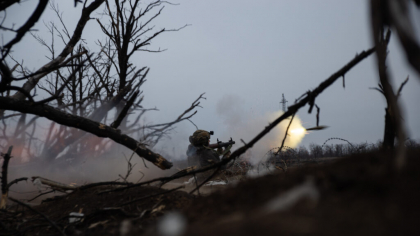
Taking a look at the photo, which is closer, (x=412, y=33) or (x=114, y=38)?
(x=412, y=33)

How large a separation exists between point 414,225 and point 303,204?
1.33 ft

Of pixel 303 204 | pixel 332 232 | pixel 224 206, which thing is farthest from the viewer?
pixel 224 206

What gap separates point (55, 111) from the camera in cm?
400

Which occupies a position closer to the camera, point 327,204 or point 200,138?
point 327,204

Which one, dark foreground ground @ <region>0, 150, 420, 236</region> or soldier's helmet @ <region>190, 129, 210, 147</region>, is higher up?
soldier's helmet @ <region>190, 129, 210, 147</region>

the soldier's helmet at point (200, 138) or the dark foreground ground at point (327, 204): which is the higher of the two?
the soldier's helmet at point (200, 138)

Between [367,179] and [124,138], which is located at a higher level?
[124,138]

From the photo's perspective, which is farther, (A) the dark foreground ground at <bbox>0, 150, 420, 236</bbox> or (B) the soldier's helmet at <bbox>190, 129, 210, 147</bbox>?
(B) the soldier's helmet at <bbox>190, 129, 210, 147</bbox>

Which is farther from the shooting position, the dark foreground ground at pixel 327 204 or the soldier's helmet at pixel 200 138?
the soldier's helmet at pixel 200 138

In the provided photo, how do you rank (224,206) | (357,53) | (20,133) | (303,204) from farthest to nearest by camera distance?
(20,133) → (357,53) → (224,206) → (303,204)

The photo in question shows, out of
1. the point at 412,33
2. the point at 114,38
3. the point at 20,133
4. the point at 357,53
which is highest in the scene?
the point at 114,38

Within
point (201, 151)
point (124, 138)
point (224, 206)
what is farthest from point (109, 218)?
point (201, 151)

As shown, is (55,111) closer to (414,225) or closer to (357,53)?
(357,53)

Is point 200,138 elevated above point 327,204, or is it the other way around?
point 200,138
